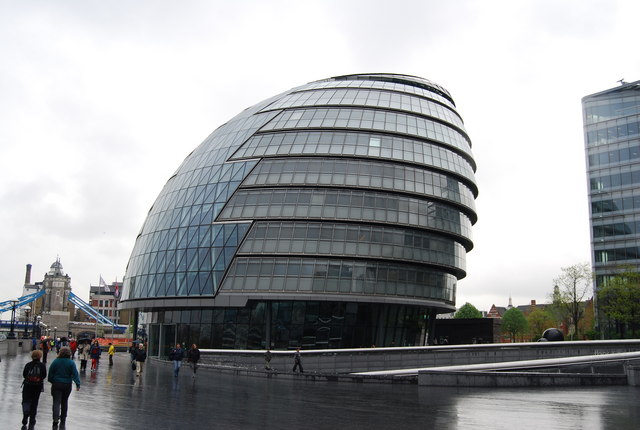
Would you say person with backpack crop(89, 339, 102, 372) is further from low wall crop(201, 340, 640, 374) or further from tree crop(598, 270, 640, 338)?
tree crop(598, 270, 640, 338)

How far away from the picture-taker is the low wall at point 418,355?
38.2m

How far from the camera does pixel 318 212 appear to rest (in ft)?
171

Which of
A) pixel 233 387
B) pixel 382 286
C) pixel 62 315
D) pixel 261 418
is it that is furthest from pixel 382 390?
pixel 62 315

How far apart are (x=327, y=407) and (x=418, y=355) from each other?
839 inches

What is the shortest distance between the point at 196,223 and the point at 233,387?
31.5 meters

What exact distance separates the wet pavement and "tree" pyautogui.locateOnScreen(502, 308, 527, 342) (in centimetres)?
12739

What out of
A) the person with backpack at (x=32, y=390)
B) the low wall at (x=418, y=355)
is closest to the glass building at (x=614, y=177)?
the low wall at (x=418, y=355)

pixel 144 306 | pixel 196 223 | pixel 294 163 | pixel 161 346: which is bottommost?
pixel 161 346

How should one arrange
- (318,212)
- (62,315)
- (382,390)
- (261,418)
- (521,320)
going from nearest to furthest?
(261,418)
(382,390)
(318,212)
(521,320)
(62,315)

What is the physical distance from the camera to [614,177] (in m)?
83.1

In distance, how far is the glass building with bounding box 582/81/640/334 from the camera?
80688mm

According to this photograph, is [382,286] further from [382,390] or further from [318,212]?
[382,390]

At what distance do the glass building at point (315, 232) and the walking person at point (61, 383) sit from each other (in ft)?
116

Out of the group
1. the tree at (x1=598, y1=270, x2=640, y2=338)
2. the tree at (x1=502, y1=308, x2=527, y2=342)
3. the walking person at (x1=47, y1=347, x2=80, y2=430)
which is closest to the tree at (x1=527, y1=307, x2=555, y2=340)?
the tree at (x1=502, y1=308, x2=527, y2=342)
